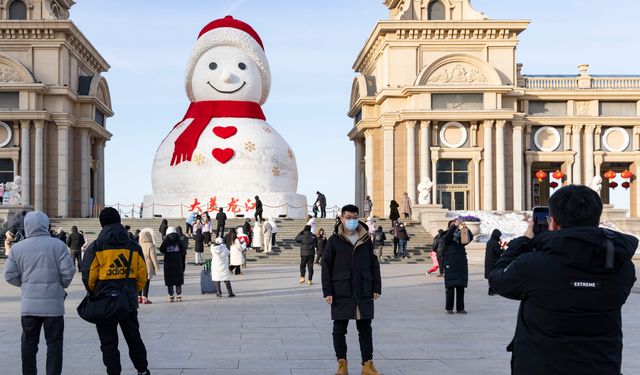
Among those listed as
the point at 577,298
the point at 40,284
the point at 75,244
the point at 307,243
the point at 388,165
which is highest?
the point at 388,165

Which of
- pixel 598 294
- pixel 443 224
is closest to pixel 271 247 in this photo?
pixel 443 224

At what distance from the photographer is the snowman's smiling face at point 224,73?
141 ft

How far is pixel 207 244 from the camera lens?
31.3 m

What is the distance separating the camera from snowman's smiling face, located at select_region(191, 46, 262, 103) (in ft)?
141

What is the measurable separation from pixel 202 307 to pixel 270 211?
27.2 meters

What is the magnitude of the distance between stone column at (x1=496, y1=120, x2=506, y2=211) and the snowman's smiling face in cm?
1417

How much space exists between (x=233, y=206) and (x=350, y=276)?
33.8 metres

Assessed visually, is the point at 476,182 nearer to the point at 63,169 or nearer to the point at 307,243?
the point at 63,169

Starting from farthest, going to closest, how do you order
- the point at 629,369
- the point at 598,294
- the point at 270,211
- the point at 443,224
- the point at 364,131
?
the point at 364,131 → the point at 270,211 → the point at 443,224 → the point at 629,369 → the point at 598,294

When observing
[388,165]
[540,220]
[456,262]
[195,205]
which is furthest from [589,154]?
[540,220]

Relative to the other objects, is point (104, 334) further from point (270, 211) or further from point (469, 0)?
point (469, 0)

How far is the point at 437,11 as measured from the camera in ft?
164

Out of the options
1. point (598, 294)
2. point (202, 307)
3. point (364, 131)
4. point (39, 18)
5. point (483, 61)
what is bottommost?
point (202, 307)

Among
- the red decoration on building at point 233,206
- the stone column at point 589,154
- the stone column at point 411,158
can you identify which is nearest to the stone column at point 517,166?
the stone column at point 589,154
